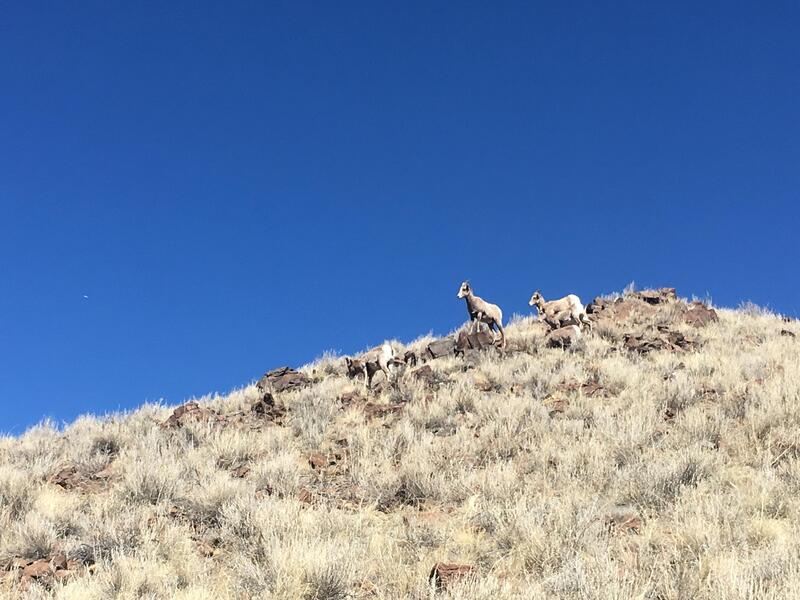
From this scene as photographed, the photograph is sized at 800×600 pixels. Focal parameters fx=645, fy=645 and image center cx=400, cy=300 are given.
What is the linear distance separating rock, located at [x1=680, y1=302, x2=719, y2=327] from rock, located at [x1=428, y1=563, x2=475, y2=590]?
49.1 feet

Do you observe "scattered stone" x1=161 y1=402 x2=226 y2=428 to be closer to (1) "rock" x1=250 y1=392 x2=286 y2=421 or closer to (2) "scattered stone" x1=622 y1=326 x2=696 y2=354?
(1) "rock" x1=250 y1=392 x2=286 y2=421

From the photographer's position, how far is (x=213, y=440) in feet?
34.9

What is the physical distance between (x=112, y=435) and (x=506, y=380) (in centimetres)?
750

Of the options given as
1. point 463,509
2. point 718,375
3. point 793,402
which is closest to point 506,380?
point 718,375

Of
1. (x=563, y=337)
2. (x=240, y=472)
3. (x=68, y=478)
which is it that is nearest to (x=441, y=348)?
(x=563, y=337)

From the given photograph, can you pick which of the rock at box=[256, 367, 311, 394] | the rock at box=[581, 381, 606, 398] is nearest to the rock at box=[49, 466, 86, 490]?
the rock at box=[256, 367, 311, 394]

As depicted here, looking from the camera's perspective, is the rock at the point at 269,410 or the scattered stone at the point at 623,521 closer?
the scattered stone at the point at 623,521

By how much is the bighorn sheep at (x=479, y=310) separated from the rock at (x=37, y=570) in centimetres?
1277

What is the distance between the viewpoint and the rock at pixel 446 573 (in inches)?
195

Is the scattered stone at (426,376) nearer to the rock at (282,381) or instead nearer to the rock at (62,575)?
the rock at (282,381)

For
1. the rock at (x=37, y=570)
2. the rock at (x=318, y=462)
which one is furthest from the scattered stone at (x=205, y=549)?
the rock at (x=318, y=462)

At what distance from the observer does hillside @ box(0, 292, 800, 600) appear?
515 centimetres

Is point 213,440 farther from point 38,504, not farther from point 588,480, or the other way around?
point 588,480

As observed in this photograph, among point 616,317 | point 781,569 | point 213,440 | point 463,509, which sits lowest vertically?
point 781,569
